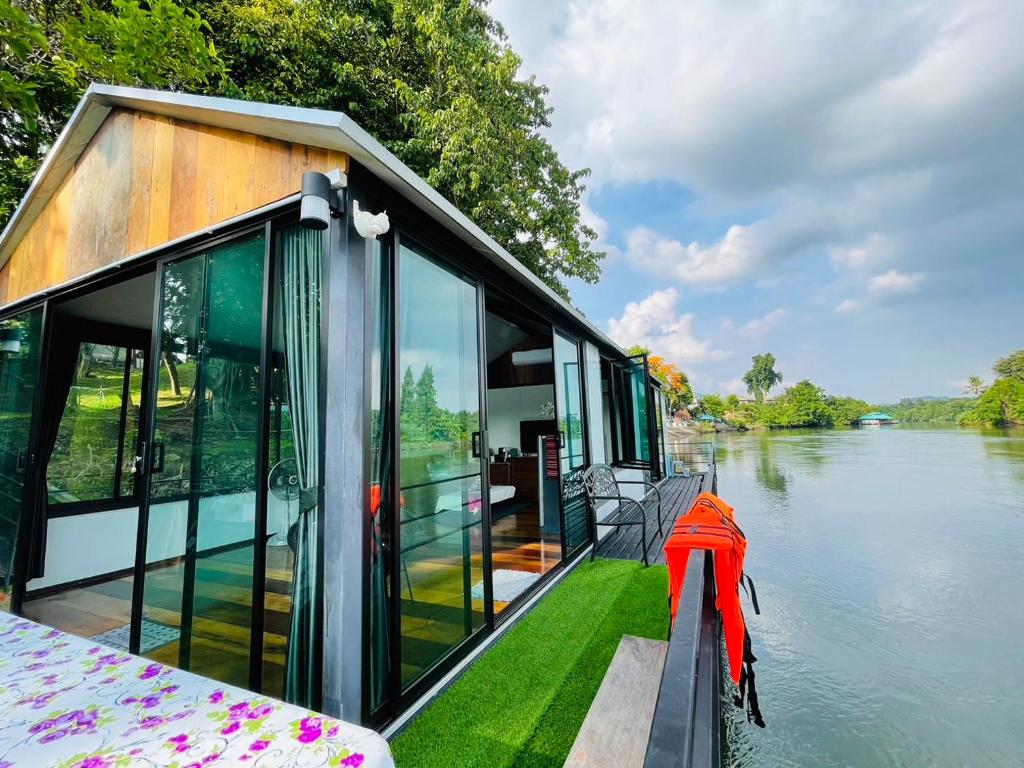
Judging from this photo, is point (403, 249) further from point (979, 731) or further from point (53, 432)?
point (979, 731)

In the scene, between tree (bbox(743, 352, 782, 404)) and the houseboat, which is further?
tree (bbox(743, 352, 782, 404))

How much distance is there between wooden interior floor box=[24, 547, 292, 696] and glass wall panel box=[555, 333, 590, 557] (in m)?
2.66

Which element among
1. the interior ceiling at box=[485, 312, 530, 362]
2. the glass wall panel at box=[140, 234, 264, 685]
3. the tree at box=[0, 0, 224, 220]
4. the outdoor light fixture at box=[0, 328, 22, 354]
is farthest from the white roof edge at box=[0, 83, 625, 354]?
the interior ceiling at box=[485, 312, 530, 362]

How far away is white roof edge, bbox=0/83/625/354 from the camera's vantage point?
5.74 feet

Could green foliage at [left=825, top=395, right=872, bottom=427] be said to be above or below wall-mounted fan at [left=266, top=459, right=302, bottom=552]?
above

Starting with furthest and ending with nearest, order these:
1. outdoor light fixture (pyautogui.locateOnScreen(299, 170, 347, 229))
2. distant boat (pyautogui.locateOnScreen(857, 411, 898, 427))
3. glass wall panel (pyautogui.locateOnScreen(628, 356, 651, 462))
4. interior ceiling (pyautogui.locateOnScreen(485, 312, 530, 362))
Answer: distant boat (pyautogui.locateOnScreen(857, 411, 898, 427)) < glass wall panel (pyautogui.locateOnScreen(628, 356, 651, 462)) < interior ceiling (pyautogui.locateOnScreen(485, 312, 530, 362)) < outdoor light fixture (pyautogui.locateOnScreen(299, 170, 347, 229))

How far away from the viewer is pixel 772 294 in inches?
1500

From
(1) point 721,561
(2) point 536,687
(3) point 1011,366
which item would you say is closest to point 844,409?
(3) point 1011,366

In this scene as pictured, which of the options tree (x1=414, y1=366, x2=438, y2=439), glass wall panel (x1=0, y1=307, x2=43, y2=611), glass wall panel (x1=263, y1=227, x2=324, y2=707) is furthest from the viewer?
glass wall panel (x1=0, y1=307, x2=43, y2=611)

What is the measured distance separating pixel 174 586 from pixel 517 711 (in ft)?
5.67

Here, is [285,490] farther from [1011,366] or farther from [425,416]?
[1011,366]

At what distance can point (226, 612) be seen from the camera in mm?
1867

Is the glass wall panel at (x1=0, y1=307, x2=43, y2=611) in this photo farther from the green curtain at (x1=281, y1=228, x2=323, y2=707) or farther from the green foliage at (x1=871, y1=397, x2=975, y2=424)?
the green foliage at (x1=871, y1=397, x2=975, y2=424)

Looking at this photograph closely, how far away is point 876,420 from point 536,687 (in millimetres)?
62218
